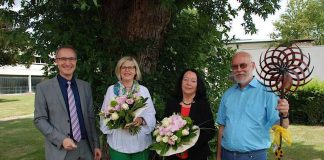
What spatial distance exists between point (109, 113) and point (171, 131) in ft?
2.22

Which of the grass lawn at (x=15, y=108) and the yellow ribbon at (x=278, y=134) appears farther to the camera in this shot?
the grass lawn at (x=15, y=108)

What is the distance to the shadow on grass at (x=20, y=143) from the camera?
998cm

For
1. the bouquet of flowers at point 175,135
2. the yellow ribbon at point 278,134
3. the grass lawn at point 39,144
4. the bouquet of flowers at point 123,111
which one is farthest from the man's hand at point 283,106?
the grass lawn at point 39,144

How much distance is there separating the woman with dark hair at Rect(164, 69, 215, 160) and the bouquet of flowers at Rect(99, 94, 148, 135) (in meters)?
0.39

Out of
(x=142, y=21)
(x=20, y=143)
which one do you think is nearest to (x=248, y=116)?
(x=142, y=21)

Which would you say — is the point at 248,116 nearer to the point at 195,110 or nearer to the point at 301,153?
the point at 195,110

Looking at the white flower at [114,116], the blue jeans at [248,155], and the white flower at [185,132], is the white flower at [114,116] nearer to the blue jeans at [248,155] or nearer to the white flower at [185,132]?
the white flower at [185,132]

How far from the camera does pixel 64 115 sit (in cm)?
380

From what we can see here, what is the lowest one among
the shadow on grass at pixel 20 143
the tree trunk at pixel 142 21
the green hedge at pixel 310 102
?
the shadow on grass at pixel 20 143

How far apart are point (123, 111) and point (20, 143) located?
913cm

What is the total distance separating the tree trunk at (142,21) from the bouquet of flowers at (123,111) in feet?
5.43

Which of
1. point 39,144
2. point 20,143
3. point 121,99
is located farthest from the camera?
point 20,143

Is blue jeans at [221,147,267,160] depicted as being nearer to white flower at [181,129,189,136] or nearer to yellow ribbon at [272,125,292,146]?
yellow ribbon at [272,125,292,146]

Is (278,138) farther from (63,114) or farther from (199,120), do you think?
(63,114)
